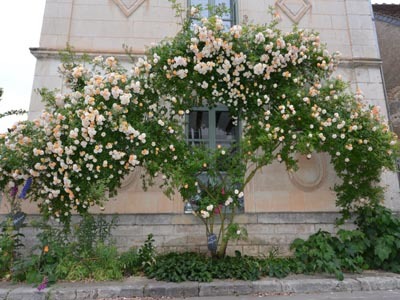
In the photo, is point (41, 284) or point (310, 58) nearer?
point (41, 284)

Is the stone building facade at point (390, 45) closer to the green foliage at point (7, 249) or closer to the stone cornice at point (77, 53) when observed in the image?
the stone cornice at point (77, 53)

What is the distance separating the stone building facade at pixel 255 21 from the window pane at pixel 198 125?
4.48 ft

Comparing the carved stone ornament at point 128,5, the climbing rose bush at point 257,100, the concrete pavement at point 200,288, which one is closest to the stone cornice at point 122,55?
the carved stone ornament at point 128,5

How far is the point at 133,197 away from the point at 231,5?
4.96 metres

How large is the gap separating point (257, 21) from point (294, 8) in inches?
40.3

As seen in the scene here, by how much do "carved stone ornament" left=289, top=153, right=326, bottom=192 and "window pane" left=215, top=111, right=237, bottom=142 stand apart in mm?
1386

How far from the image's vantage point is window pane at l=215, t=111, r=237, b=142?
6.28m

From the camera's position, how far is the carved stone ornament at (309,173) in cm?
607

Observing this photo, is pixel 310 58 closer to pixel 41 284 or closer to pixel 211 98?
pixel 211 98

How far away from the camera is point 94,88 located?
174 inches

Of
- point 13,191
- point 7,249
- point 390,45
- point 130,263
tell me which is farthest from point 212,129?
point 390,45

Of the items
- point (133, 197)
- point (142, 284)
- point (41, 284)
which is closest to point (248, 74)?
point (133, 197)

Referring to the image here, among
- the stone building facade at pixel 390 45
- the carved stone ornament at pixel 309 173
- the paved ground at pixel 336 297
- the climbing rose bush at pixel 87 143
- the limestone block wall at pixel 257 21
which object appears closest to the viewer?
the paved ground at pixel 336 297

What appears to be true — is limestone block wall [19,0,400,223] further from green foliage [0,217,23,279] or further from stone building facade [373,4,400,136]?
stone building facade [373,4,400,136]
